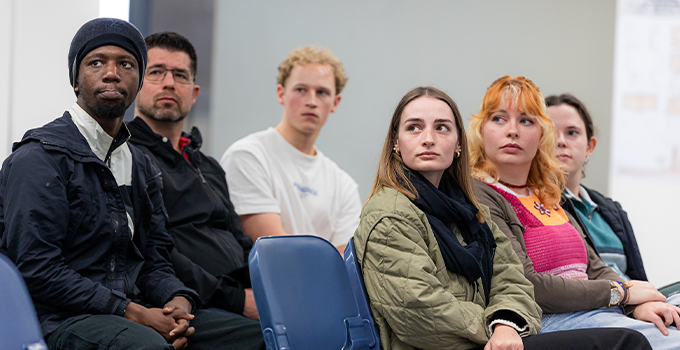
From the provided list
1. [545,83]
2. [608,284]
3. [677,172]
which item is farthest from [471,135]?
[677,172]

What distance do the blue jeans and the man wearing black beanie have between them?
94 cm

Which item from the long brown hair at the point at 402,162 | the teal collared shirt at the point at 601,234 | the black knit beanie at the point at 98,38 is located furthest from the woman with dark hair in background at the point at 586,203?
the black knit beanie at the point at 98,38

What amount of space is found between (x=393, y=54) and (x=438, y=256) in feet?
7.88

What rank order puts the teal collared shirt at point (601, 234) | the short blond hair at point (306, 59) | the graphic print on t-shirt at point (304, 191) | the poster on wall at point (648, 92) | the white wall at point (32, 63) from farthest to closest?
1. the poster on wall at point (648, 92)
2. the short blond hair at point (306, 59)
3. the graphic print on t-shirt at point (304, 191)
4. the teal collared shirt at point (601, 234)
5. the white wall at point (32, 63)

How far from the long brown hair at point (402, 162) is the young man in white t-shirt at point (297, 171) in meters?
0.87

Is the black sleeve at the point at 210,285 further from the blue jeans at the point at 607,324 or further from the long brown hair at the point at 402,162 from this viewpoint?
the blue jeans at the point at 607,324

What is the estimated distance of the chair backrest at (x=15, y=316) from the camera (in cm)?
121

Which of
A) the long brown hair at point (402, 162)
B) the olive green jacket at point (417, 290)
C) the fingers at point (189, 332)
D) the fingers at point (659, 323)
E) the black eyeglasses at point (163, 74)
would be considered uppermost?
the black eyeglasses at point (163, 74)

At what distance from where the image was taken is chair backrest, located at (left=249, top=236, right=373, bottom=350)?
153cm

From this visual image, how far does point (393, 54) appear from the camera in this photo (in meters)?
3.79

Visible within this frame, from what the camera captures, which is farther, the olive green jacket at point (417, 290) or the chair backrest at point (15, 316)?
the olive green jacket at point (417, 290)

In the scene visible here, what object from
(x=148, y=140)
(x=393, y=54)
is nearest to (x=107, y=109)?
(x=148, y=140)

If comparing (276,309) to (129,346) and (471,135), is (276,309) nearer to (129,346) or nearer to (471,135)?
(129,346)

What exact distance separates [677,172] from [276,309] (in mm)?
3527
